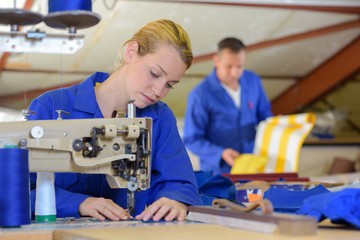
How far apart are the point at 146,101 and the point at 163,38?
217 millimetres

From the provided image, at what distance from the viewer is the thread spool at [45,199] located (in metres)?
1.57

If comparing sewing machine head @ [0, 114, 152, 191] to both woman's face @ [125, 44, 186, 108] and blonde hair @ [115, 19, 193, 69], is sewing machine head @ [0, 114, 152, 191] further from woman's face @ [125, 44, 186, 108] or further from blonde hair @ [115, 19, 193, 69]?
blonde hair @ [115, 19, 193, 69]

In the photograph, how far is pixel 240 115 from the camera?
4.16 meters

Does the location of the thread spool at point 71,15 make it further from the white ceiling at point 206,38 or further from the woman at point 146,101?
the white ceiling at point 206,38

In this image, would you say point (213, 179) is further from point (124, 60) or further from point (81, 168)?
point (81, 168)

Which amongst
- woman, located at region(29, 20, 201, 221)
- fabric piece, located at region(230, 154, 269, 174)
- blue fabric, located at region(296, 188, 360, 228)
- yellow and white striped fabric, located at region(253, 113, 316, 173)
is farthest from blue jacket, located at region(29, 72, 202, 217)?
yellow and white striped fabric, located at region(253, 113, 316, 173)

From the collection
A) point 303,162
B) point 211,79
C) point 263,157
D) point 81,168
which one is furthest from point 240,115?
point 81,168

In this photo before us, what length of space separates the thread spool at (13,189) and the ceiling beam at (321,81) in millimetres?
5619

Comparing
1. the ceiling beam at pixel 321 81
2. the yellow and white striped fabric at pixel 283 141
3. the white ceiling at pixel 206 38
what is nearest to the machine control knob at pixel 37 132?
the white ceiling at pixel 206 38

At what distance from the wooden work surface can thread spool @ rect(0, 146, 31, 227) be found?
0.05 metres

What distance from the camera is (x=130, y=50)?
1964mm

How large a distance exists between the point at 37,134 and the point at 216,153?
7.81 feet

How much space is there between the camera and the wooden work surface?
1241 mm

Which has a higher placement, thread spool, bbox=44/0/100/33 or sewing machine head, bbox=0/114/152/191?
thread spool, bbox=44/0/100/33
